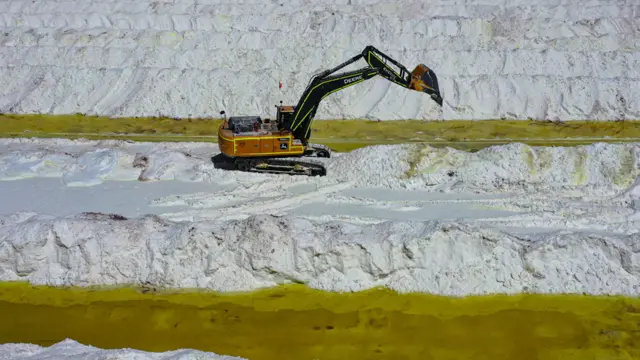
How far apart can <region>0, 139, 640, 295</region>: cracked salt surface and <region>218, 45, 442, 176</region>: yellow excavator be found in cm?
41

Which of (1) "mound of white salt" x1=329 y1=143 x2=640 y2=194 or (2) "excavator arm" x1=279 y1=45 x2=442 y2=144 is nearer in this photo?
(1) "mound of white salt" x1=329 y1=143 x2=640 y2=194

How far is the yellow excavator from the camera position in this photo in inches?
626

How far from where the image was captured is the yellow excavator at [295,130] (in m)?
15.9

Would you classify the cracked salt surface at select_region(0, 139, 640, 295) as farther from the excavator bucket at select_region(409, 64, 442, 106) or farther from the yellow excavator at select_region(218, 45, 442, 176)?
the excavator bucket at select_region(409, 64, 442, 106)

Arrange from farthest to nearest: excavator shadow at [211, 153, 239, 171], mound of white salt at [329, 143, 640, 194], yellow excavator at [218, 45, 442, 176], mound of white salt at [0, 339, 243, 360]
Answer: excavator shadow at [211, 153, 239, 171] < yellow excavator at [218, 45, 442, 176] < mound of white salt at [329, 143, 640, 194] < mound of white salt at [0, 339, 243, 360]

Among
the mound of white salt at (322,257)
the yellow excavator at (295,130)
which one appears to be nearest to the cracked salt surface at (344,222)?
the mound of white salt at (322,257)

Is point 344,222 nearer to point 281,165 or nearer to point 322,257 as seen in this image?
point 322,257

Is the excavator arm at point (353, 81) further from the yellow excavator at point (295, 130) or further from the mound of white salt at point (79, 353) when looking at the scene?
the mound of white salt at point (79, 353)

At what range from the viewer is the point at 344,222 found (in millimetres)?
13516

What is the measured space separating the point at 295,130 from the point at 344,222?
3676mm

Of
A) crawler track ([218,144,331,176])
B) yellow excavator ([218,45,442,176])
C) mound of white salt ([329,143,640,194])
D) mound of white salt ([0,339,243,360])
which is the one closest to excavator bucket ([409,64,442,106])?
yellow excavator ([218,45,442,176])

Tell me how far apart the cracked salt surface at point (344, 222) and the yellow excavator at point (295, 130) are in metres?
0.41

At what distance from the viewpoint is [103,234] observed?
40.9ft

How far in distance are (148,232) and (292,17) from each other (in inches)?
667
